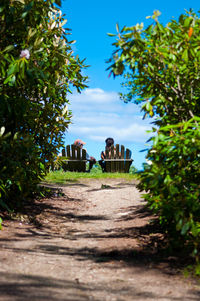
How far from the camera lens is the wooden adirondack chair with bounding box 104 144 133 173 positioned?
1898cm

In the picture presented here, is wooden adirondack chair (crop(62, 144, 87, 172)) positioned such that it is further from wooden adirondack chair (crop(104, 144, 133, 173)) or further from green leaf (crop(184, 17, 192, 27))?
green leaf (crop(184, 17, 192, 27))

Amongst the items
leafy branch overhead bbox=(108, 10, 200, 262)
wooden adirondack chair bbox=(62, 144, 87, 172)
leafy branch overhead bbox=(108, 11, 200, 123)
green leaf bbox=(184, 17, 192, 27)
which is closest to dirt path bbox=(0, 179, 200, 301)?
leafy branch overhead bbox=(108, 10, 200, 262)

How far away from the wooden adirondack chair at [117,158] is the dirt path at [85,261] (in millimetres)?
10678

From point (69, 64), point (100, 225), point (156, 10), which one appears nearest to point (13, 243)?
point (100, 225)

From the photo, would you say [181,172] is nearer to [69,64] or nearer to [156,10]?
[156,10]

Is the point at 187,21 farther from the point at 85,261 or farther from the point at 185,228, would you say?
the point at 85,261

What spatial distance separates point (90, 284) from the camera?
3.83 meters

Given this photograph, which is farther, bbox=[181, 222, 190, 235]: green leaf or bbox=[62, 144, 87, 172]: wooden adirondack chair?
bbox=[62, 144, 87, 172]: wooden adirondack chair

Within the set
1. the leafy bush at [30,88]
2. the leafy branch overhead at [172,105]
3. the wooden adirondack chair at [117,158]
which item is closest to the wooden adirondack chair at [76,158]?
the wooden adirondack chair at [117,158]

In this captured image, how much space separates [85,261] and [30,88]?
3.74 meters

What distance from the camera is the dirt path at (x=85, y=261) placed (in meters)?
3.54

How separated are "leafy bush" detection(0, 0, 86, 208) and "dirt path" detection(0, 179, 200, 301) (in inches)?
32.4

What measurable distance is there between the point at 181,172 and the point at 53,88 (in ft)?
12.8

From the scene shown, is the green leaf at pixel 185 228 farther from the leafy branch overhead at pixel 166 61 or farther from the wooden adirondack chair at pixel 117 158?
the wooden adirondack chair at pixel 117 158
